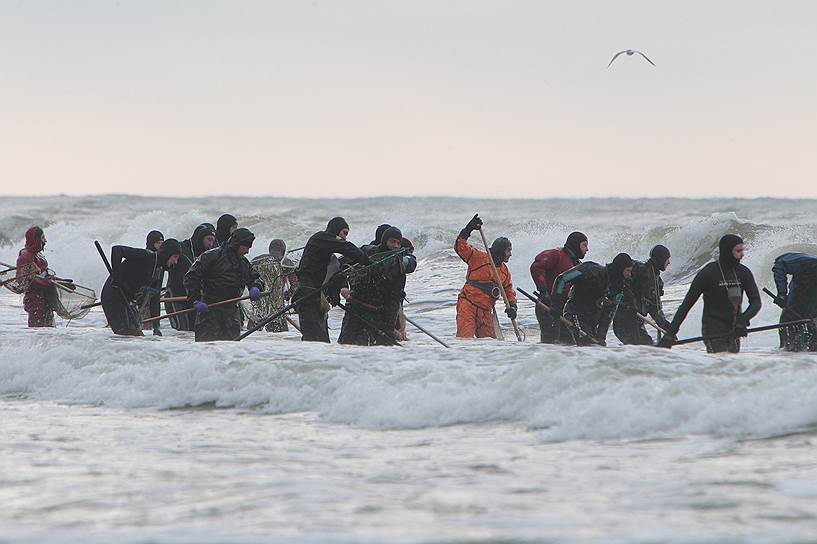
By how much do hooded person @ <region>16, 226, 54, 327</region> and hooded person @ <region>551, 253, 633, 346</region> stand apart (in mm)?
6699

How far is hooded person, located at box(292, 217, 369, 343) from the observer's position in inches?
506

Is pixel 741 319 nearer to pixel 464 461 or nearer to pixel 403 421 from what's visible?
pixel 403 421

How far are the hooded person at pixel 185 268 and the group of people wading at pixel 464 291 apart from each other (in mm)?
49

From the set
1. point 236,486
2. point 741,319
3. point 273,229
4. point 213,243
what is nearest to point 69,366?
point 213,243

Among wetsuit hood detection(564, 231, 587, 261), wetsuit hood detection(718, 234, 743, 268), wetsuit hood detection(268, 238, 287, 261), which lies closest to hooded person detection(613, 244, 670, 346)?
wetsuit hood detection(564, 231, 587, 261)

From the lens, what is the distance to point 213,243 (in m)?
15.9

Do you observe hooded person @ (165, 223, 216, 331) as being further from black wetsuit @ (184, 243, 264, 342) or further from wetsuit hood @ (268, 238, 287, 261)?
black wetsuit @ (184, 243, 264, 342)

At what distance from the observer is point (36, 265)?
16.2 meters

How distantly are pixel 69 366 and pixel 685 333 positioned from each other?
1113cm

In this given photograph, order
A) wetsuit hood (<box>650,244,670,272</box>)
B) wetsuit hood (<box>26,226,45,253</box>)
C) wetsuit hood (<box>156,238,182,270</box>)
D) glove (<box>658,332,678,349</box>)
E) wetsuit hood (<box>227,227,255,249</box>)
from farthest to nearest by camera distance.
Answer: wetsuit hood (<box>26,226,45,253</box>) < wetsuit hood (<box>156,238,182,270</box>) < wetsuit hood (<box>650,244,670,272</box>) < wetsuit hood (<box>227,227,255,249</box>) < glove (<box>658,332,678,349</box>)

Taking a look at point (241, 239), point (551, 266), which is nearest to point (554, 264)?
point (551, 266)

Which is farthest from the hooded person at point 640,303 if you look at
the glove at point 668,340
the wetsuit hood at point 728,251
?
the wetsuit hood at point 728,251

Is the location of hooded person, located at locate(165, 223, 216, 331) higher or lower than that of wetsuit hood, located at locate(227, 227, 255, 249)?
lower

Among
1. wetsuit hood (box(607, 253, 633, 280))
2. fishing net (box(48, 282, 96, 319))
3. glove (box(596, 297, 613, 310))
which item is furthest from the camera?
fishing net (box(48, 282, 96, 319))
